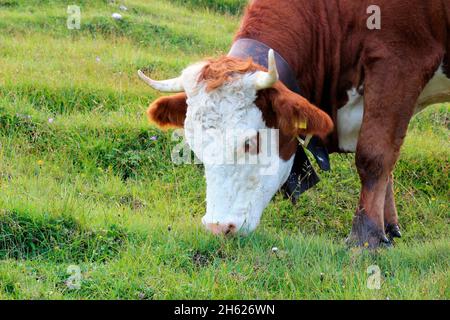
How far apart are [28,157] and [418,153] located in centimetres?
418

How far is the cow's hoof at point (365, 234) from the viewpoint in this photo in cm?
660

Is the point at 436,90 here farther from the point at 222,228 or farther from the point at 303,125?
the point at 222,228

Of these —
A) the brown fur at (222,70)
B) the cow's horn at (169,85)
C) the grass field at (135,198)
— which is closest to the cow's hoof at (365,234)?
the grass field at (135,198)

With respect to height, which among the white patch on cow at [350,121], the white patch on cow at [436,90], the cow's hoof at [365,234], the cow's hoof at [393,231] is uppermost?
the white patch on cow at [436,90]

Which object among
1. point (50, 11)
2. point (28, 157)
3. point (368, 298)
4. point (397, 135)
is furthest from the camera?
point (50, 11)

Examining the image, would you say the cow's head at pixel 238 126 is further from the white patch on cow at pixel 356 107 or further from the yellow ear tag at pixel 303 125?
the white patch on cow at pixel 356 107

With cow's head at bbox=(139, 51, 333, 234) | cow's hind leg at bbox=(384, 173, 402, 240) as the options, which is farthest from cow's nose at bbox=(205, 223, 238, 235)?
cow's hind leg at bbox=(384, 173, 402, 240)

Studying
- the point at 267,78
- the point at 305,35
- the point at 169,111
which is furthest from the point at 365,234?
the point at 169,111

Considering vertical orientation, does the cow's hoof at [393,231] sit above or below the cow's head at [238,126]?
below

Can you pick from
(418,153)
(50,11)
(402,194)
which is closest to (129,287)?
(402,194)

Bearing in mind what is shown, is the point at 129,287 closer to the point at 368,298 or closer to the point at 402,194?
the point at 368,298

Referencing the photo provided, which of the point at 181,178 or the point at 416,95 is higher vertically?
the point at 416,95
